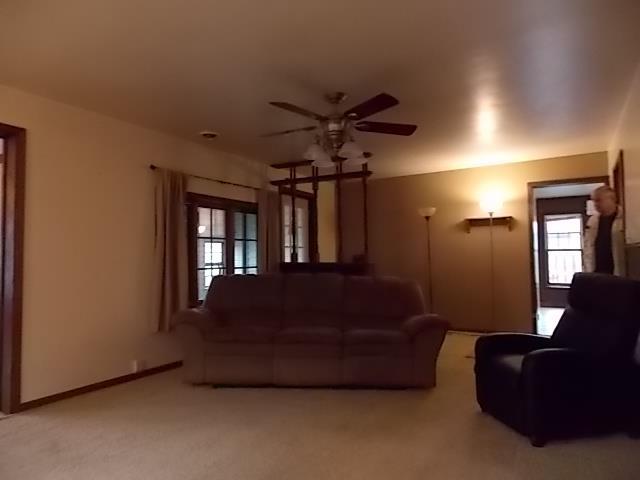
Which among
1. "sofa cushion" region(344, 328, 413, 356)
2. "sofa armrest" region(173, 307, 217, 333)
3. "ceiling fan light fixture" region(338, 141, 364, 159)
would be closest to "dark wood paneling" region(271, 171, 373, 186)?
"ceiling fan light fixture" region(338, 141, 364, 159)

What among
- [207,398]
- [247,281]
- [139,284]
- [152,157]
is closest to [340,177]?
[247,281]

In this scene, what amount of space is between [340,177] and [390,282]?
4.56 feet

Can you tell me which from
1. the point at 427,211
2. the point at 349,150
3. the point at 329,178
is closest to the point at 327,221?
the point at 427,211

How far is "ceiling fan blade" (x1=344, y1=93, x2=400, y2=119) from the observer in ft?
9.97

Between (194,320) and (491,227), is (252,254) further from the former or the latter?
(491,227)

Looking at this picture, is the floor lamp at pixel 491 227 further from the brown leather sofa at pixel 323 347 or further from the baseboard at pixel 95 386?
the baseboard at pixel 95 386

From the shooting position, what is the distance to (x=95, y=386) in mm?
4188

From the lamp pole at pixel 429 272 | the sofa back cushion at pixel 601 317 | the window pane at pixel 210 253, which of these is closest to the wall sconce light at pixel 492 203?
the lamp pole at pixel 429 272

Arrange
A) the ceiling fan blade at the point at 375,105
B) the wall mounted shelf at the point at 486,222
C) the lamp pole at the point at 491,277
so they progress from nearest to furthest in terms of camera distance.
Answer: the ceiling fan blade at the point at 375,105 < the wall mounted shelf at the point at 486,222 < the lamp pole at the point at 491,277

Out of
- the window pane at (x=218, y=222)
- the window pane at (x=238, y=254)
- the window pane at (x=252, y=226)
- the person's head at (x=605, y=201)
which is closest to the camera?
the person's head at (x=605, y=201)

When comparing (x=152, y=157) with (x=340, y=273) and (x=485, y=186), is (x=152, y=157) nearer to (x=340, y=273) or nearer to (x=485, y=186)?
(x=340, y=273)

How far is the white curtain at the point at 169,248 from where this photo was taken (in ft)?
15.7

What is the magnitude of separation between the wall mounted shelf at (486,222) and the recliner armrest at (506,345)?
3263 millimetres

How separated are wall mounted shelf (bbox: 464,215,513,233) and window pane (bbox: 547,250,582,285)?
410cm
